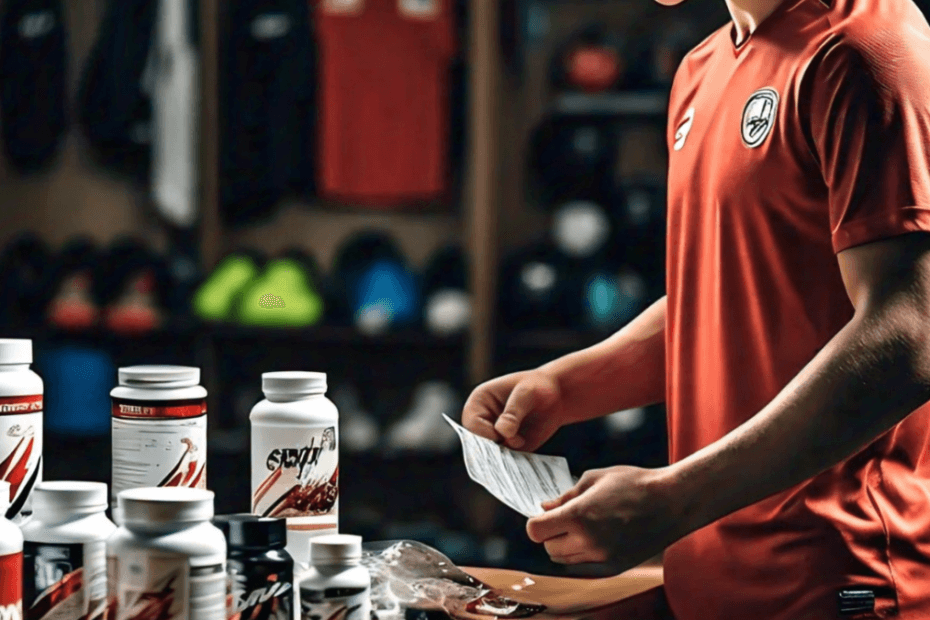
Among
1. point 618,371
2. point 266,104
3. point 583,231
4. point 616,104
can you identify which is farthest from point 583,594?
point 266,104

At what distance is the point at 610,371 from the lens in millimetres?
1616

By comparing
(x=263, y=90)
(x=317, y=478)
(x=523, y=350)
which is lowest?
(x=523, y=350)

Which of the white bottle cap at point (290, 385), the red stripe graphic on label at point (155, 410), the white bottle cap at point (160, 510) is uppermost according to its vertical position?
the white bottle cap at point (290, 385)

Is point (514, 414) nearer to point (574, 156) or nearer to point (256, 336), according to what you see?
point (574, 156)

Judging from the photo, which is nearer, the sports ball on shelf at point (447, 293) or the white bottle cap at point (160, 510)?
the white bottle cap at point (160, 510)

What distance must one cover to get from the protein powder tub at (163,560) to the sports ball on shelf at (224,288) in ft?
10.9

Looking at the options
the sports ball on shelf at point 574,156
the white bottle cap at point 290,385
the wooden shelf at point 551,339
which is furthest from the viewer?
the sports ball on shelf at point 574,156

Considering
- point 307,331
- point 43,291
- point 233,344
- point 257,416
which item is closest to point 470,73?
point 307,331

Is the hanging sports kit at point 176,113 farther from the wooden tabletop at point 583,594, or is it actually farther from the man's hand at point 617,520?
the man's hand at point 617,520

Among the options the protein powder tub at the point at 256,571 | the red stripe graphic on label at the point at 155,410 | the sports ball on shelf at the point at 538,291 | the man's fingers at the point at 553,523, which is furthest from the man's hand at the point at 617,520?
the sports ball on shelf at the point at 538,291

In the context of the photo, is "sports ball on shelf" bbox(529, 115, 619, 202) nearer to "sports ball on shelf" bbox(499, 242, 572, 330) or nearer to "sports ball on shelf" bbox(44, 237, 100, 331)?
"sports ball on shelf" bbox(499, 242, 572, 330)

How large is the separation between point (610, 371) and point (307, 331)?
2691mm

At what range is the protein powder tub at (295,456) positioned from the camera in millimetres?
1238

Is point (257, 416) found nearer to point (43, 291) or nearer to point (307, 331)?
point (307, 331)
